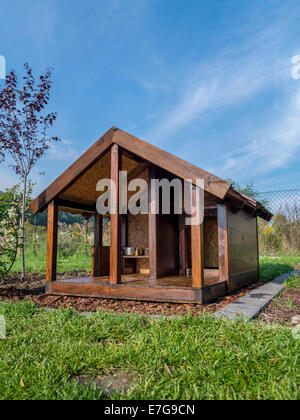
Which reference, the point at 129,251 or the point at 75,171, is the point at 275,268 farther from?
the point at 75,171

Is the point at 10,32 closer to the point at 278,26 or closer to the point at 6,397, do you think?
the point at 6,397

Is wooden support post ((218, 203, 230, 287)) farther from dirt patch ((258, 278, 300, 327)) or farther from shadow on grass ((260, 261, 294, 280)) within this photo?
shadow on grass ((260, 261, 294, 280))

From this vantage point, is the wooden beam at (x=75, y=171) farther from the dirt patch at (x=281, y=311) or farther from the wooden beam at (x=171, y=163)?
the dirt patch at (x=281, y=311)

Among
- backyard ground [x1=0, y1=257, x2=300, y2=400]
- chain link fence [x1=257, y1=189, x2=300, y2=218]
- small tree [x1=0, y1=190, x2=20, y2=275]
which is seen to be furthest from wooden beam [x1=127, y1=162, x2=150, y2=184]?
chain link fence [x1=257, y1=189, x2=300, y2=218]

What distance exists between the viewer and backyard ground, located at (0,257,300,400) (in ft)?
6.06

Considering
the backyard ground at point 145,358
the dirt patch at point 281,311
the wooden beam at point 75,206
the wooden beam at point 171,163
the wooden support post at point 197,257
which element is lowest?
the dirt patch at point 281,311

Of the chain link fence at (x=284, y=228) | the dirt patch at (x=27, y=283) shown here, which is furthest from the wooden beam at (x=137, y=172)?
the chain link fence at (x=284, y=228)

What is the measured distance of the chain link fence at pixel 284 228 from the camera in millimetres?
13523

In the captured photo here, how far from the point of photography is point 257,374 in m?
2.03

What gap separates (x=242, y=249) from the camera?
6.45m

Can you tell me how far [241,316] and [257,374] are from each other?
1287 millimetres

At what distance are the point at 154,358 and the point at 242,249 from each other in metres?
→ 4.61

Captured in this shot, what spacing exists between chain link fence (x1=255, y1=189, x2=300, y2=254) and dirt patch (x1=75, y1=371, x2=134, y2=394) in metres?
12.5

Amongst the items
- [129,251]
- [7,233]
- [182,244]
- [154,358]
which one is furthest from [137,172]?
[154,358]
